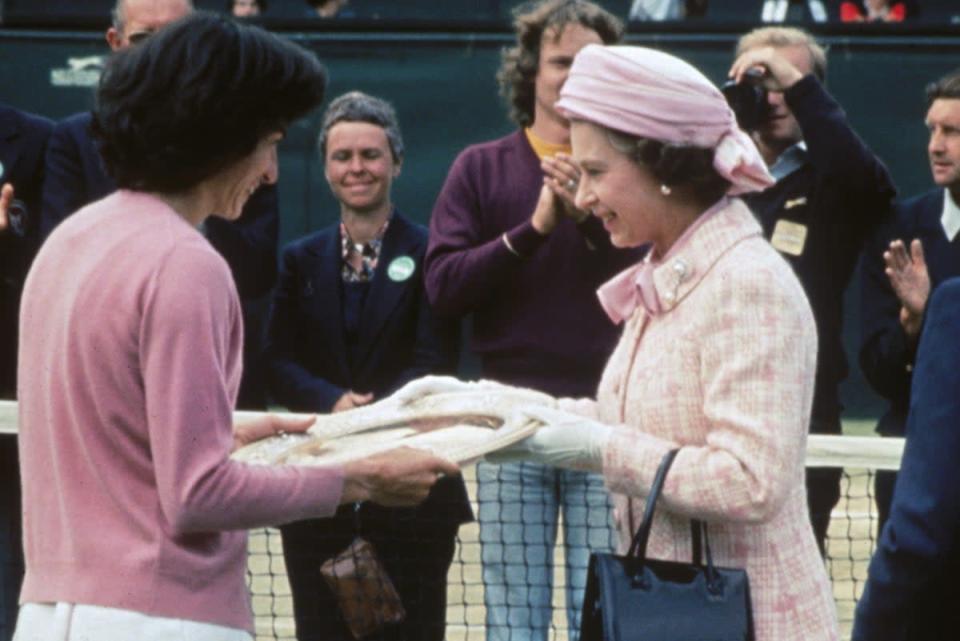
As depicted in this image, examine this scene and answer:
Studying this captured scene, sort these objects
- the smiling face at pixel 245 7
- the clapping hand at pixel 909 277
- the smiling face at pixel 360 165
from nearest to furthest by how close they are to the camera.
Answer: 1. the clapping hand at pixel 909 277
2. the smiling face at pixel 360 165
3. the smiling face at pixel 245 7

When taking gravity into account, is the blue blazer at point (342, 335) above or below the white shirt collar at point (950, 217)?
below

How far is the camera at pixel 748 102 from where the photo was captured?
240 inches

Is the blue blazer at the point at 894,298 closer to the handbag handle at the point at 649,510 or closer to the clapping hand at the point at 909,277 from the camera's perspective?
the clapping hand at the point at 909,277

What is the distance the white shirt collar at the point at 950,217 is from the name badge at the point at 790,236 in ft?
1.48

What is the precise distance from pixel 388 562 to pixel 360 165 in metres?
1.32

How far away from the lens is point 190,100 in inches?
128

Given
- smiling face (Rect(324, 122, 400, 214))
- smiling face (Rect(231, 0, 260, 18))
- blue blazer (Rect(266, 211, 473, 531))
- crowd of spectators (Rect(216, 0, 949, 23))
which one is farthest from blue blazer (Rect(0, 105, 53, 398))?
smiling face (Rect(231, 0, 260, 18))

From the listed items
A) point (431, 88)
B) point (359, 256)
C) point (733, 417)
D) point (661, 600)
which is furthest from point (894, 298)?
point (431, 88)

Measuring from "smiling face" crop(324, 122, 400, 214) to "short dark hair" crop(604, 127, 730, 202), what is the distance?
2.76 meters

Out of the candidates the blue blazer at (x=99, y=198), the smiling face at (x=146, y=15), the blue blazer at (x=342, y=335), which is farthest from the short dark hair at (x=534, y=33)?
the smiling face at (x=146, y=15)

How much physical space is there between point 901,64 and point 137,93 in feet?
27.4

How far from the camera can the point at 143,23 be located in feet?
19.7

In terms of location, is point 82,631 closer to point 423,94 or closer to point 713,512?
point 713,512

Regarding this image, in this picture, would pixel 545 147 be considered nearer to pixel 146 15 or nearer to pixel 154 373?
pixel 146 15
